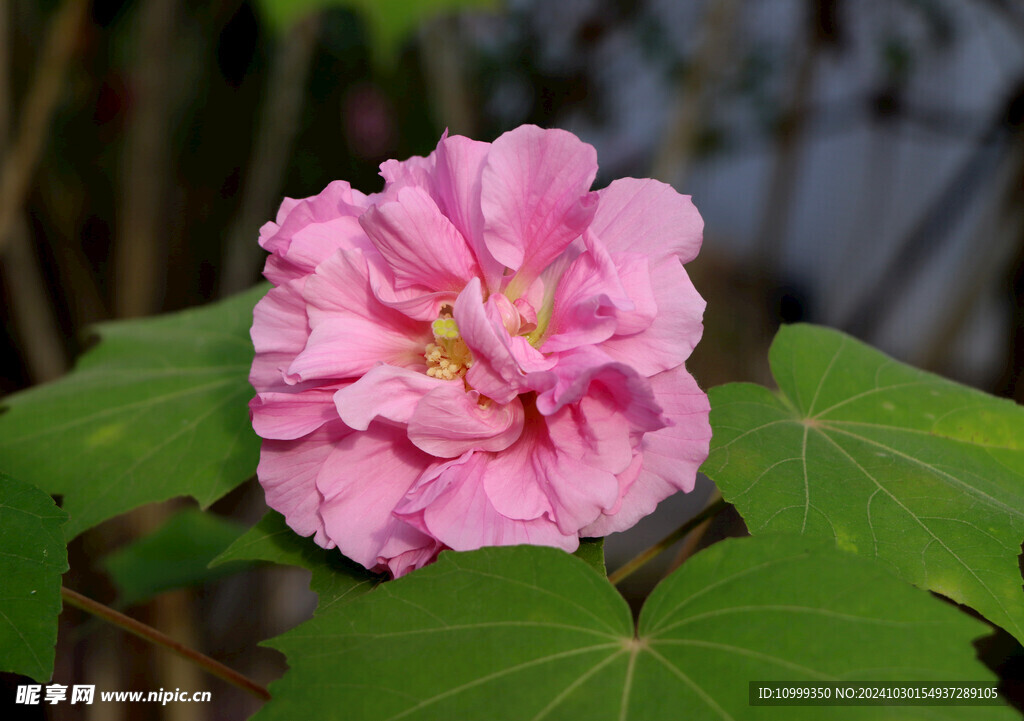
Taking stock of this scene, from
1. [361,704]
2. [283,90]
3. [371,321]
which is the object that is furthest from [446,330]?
[283,90]

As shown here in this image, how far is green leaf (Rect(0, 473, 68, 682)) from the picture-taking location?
57cm

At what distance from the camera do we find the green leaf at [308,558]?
65 centimetres

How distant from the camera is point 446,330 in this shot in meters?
0.68

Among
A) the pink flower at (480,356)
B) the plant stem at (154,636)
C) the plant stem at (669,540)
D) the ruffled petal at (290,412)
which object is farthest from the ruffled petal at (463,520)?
the plant stem at (154,636)

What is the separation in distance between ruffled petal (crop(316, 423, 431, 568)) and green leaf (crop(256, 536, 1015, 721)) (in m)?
0.05

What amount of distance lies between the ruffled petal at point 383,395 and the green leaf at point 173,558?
3.24ft

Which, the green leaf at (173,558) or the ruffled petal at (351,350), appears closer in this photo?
the ruffled petal at (351,350)

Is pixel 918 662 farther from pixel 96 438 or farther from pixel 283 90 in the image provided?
pixel 283 90

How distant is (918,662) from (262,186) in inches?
88.1

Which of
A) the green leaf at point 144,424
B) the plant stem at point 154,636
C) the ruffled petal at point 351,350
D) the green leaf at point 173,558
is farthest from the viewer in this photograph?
the green leaf at point 173,558

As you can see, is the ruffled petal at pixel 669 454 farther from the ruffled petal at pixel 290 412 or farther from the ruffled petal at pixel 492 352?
the ruffled petal at pixel 290 412

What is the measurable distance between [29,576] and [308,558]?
21cm

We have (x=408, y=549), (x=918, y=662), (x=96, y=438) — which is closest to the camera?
(x=918, y=662)

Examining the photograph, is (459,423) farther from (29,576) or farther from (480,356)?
(29,576)
